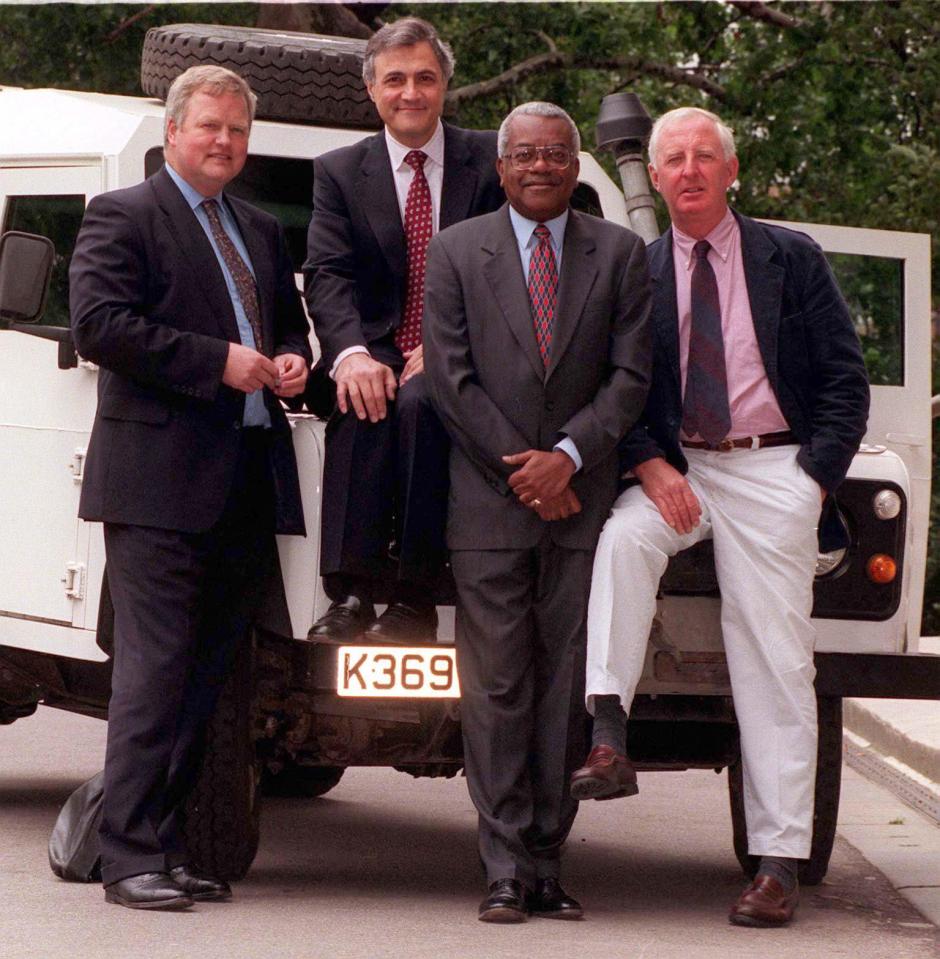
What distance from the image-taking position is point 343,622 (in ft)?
19.6

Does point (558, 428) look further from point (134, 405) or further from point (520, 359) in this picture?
point (134, 405)

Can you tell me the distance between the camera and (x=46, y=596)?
684 centimetres

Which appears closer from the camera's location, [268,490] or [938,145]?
[268,490]

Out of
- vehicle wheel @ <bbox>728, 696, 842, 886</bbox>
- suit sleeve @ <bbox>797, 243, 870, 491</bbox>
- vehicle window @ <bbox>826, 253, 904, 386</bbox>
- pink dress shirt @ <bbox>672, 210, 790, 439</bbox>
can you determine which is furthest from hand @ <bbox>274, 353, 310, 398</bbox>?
vehicle window @ <bbox>826, 253, 904, 386</bbox>

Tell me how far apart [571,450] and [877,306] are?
6.22 ft

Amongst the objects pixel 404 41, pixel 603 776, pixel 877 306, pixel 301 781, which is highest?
pixel 404 41

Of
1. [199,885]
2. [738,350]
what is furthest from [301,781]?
[738,350]

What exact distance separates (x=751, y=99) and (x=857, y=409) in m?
14.2

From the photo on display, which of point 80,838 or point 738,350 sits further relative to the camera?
point 80,838

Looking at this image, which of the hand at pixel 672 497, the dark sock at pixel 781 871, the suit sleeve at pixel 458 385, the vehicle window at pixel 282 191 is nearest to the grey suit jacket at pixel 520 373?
the suit sleeve at pixel 458 385

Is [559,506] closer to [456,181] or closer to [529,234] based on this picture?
[529,234]

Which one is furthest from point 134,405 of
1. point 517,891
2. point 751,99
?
point 751,99

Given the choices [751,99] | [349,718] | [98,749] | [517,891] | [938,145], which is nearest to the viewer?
[517,891]

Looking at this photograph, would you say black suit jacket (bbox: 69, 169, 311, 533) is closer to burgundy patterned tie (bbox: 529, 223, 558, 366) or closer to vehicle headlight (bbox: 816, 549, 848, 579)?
burgundy patterned tie (bbox: 529, 223, 558, 366)
